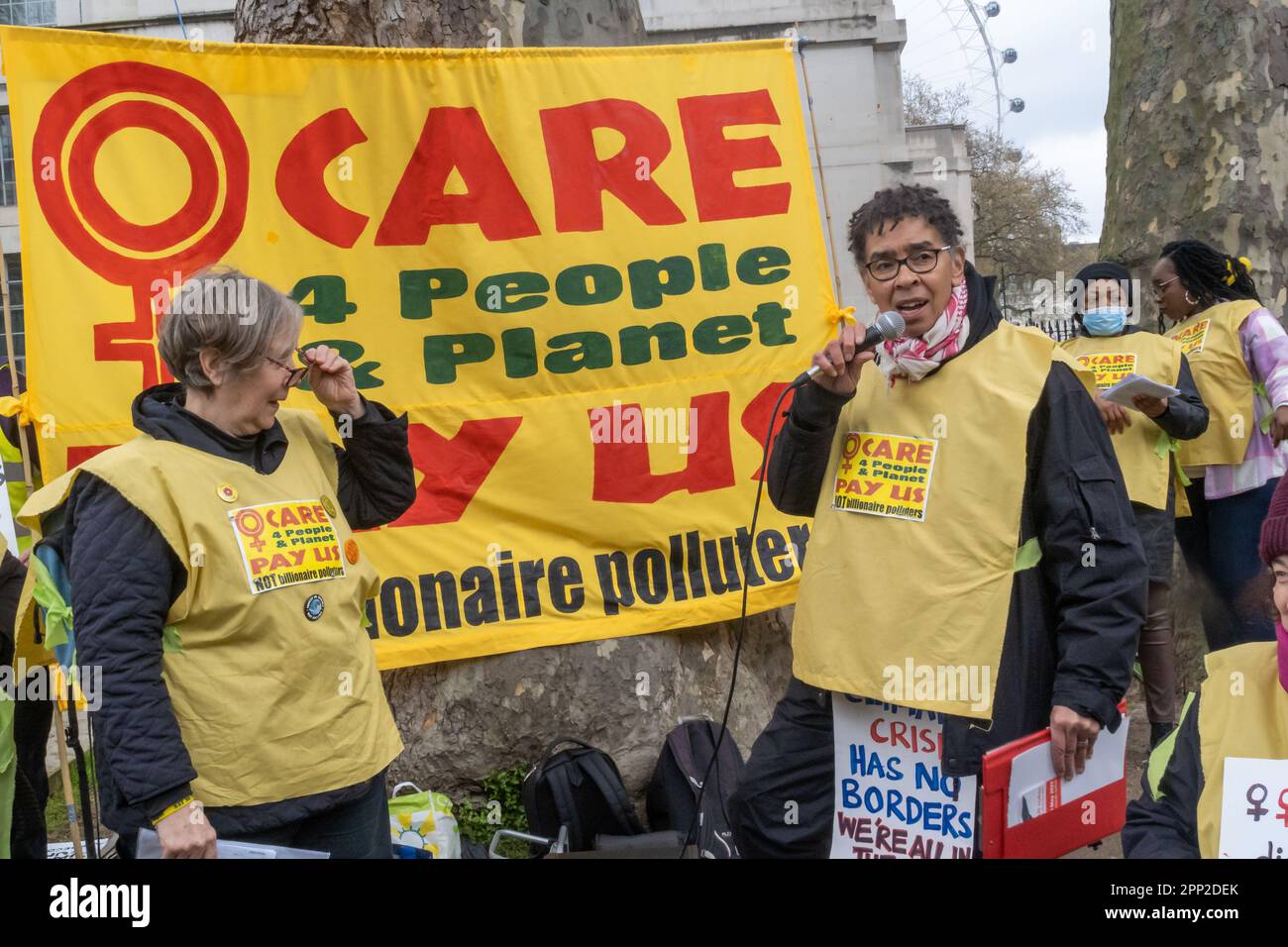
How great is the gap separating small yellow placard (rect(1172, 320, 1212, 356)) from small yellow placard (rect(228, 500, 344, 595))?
13.1 feet

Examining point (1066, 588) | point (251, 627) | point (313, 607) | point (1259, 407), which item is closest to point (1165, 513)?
point (1259, 407)

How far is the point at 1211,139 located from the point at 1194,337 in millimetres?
2037

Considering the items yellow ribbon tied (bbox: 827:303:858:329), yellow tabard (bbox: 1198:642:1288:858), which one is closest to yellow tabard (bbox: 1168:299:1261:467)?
yellow ribbon tied (bbox: 827:303:858:329)

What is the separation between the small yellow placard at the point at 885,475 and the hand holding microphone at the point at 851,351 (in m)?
0.18

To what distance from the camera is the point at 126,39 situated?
427 cm

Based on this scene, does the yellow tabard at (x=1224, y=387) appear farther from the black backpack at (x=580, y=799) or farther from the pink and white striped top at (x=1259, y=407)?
the black backpack at (x=580, y=799)

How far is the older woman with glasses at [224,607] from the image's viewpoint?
7.73 feet

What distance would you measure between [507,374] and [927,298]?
2103mm

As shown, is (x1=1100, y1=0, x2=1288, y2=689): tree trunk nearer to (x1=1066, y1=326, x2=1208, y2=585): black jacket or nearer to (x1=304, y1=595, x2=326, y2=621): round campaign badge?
(x1=1066, y1=326, x2=1208, y2=585): black jacket

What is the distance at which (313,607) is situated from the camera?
2.59 metres

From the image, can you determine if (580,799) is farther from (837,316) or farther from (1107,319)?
(1107,319)

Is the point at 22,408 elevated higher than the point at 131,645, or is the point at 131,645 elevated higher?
the point at 22,408
